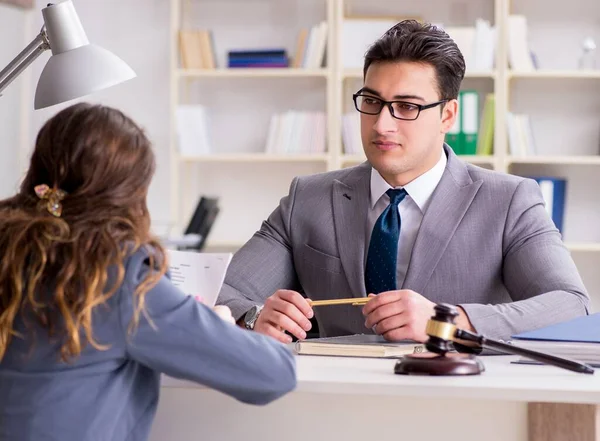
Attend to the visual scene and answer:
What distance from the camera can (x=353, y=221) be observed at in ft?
7.08

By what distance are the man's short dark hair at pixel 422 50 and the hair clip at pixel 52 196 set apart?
106cm

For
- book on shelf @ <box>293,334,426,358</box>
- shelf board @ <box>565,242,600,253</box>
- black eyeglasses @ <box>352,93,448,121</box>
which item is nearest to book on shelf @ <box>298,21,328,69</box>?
shelf board @ <box>565,242,600,253</box>

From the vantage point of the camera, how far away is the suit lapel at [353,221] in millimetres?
2090

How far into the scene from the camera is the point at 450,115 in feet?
7.30

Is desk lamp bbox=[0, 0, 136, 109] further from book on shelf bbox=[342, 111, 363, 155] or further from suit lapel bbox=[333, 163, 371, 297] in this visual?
book on shelf bbox=[342, 111, 363, 155]

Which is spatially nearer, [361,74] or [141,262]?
[141,262]

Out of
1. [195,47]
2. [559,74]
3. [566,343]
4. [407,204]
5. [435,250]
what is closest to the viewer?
[566,343]

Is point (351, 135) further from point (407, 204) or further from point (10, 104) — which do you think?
point (407, 204)

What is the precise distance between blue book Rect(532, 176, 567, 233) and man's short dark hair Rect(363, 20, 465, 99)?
2.46m

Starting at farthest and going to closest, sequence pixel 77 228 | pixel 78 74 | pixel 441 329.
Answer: pixel 78 74
pixel 441 329
pixel 77 228

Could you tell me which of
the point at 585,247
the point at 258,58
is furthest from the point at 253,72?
the point at 585,247

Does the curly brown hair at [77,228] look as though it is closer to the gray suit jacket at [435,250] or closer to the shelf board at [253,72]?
the gray suit jacket at [435,250]

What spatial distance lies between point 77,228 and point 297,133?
11.2 feet

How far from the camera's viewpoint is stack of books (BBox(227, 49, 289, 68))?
459 cm
